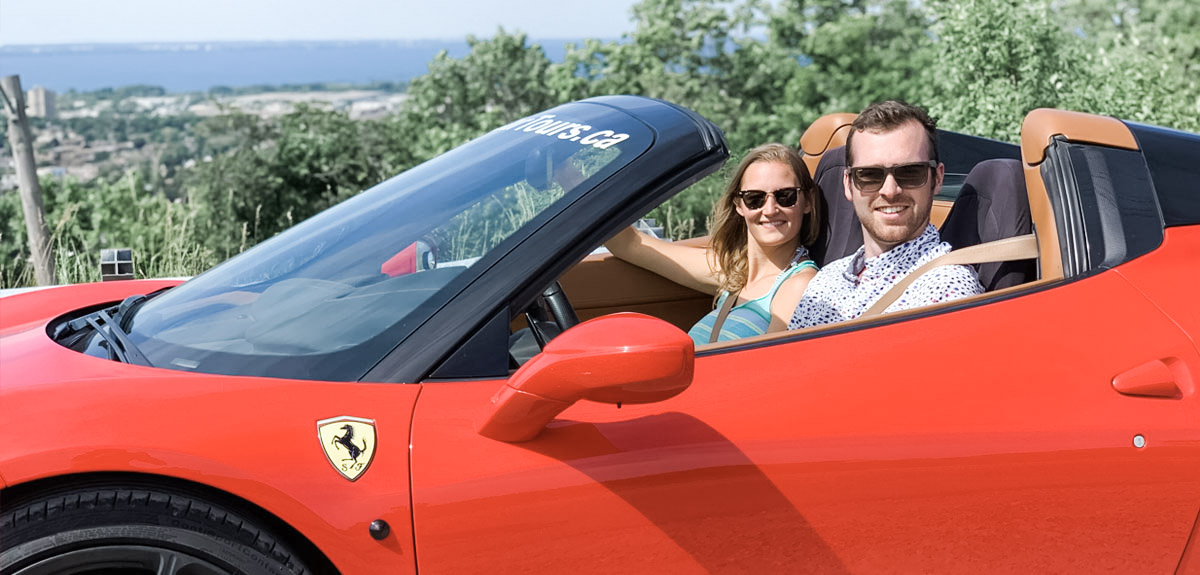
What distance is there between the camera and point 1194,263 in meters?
2.12

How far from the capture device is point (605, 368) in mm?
1522

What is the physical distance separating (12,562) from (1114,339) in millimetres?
1950

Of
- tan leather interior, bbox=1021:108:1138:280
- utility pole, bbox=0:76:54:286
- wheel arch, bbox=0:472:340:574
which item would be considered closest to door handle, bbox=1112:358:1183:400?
tan leather interior, bbox=1021:108:1138:280

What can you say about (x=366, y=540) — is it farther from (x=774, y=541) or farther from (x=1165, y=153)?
(x=1165, y=153)

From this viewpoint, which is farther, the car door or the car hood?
the car hood

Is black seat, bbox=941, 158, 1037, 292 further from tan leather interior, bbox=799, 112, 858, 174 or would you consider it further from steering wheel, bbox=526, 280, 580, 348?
steering wheel, bbox=526, 280, 580, 348

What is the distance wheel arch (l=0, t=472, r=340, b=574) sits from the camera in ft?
5.44

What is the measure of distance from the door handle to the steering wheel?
41.9 inches

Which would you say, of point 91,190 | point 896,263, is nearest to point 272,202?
point 91,190

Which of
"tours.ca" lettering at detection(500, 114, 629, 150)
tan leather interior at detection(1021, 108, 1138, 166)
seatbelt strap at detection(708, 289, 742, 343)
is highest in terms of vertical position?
tan leather interior at detection(1021, 108, 1138, 166)

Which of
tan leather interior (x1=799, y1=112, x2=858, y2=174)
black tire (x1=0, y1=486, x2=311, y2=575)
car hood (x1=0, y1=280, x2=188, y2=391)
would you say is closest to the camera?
black tire (x1=0, y1=486, x2=311, y2=575)

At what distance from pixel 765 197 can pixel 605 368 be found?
4.51 ft

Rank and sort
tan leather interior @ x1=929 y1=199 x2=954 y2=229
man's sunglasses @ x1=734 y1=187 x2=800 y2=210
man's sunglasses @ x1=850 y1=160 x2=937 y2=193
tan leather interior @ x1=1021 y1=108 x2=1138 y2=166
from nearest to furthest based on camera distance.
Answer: tan leather interior @ x1=1021 y1=108 x2=1138 y2=166, man's sunglasses @ x1=850 y1=160 x2=937 y2=193, man's sunglasses @ x1=734 y1=187 x2=800 y2=210, tan leather interior @ x1=929 y1=199 x2=954 y2=229

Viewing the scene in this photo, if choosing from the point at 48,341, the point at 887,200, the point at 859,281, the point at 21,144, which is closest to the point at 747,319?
the point at 859,281
